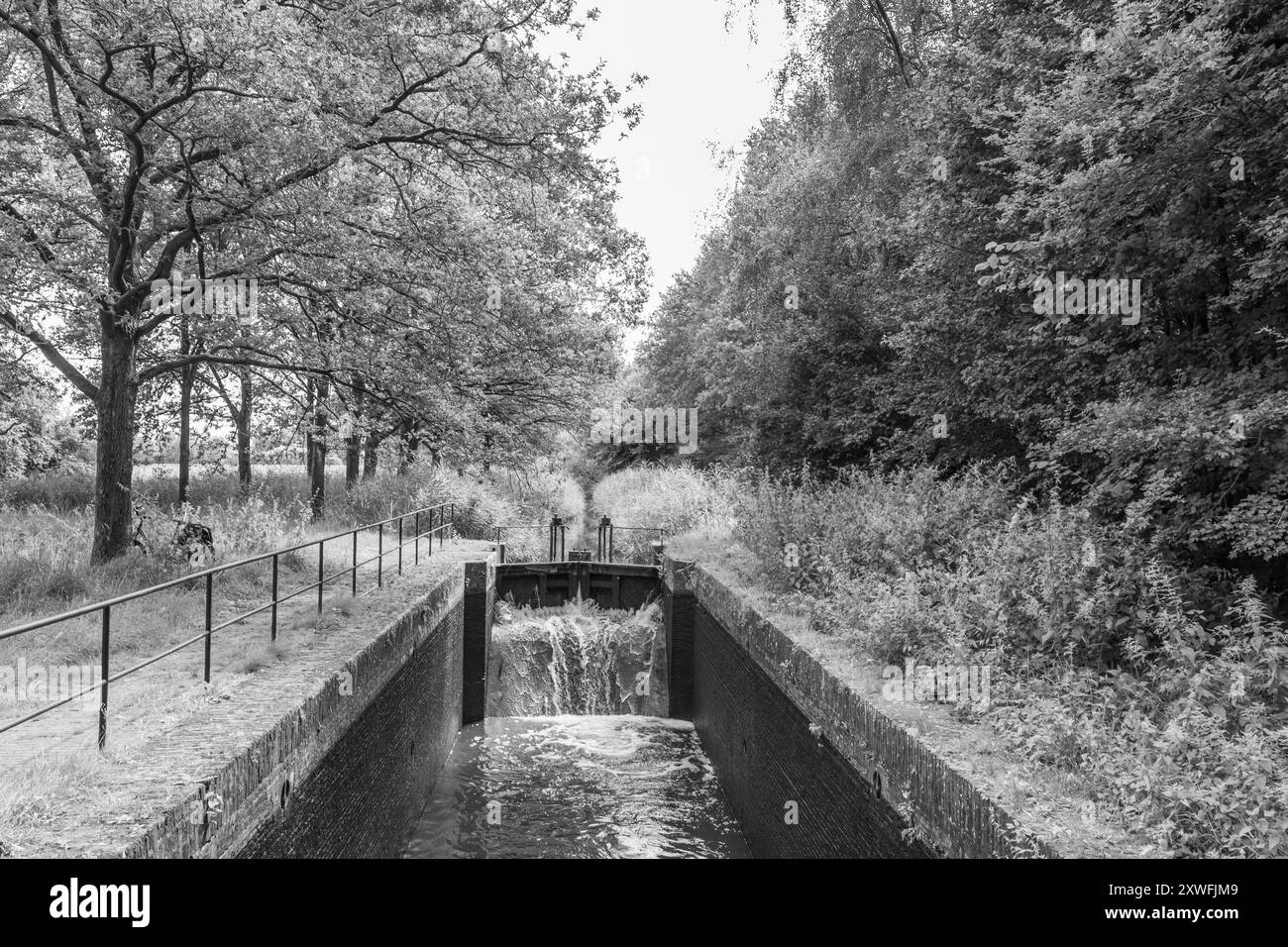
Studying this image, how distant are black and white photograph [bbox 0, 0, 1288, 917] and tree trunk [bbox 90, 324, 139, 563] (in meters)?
0.04

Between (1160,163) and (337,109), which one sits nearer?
(1160,163)

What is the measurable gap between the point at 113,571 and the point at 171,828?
707cm

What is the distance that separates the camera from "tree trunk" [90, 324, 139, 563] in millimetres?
10172

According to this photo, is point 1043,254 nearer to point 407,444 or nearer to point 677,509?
point 407,444

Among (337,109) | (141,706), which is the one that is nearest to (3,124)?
(337,109)

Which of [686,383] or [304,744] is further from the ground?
[686,383]

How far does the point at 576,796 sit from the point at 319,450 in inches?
454

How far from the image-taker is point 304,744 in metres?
5.41

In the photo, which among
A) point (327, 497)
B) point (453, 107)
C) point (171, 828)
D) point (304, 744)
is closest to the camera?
point (171, 828)

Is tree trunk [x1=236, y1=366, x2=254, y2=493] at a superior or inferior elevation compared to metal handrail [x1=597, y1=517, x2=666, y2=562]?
superior

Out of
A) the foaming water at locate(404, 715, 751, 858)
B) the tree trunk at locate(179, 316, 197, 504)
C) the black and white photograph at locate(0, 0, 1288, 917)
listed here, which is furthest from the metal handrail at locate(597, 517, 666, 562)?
the tree trunk at locate(179, 316, 197, 504)

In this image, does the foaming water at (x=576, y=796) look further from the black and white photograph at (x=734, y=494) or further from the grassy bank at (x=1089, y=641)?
the grassy bank at (x=1089, y=641)

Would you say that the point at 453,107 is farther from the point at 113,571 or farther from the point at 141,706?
the point at 141,706

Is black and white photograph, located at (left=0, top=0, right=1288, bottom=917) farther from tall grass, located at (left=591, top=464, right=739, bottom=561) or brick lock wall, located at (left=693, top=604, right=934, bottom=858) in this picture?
tall grass, located at (left=591, top=464, right=739, bottom=561)
